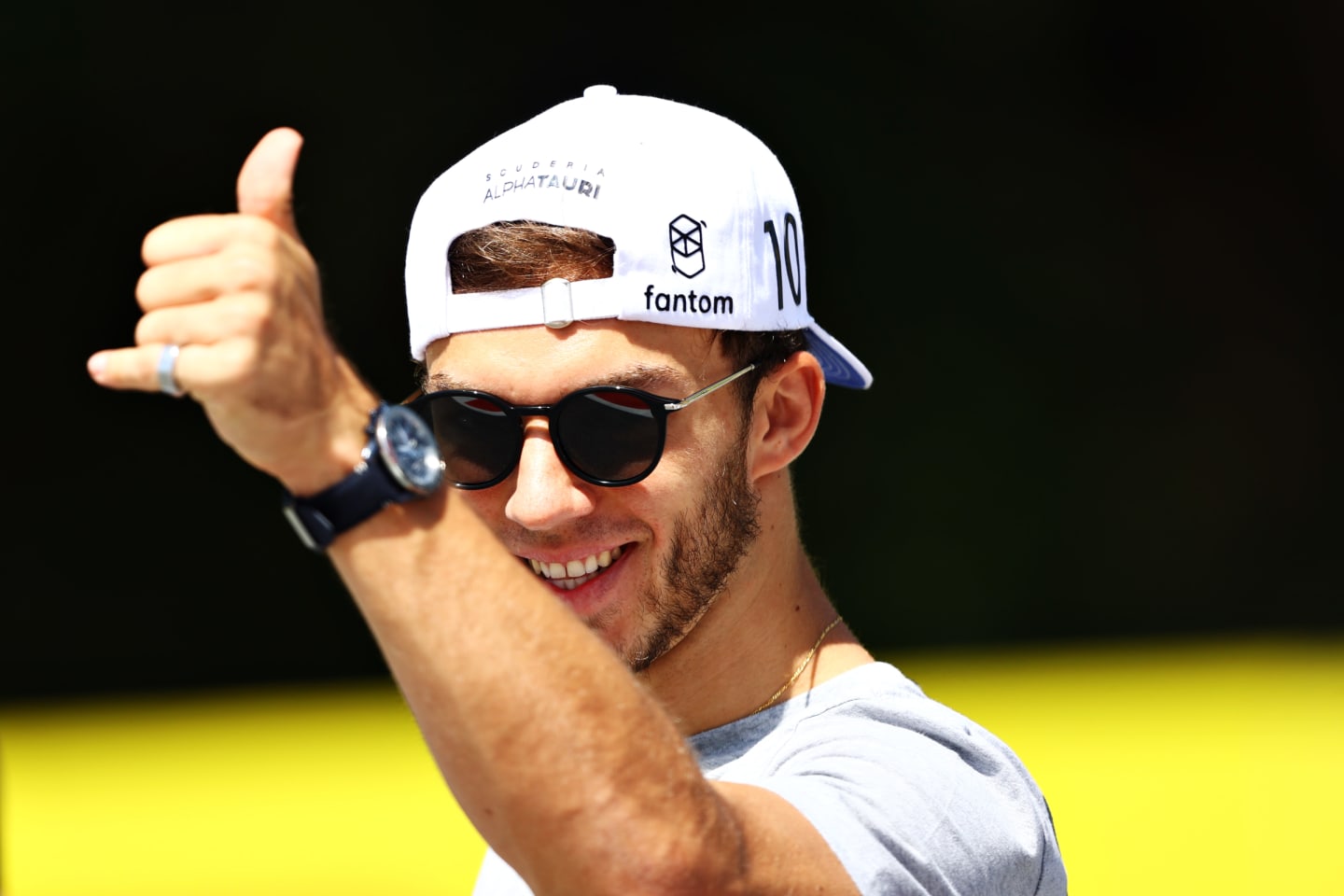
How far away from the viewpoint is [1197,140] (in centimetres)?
884

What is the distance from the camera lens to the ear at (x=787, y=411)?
2.24 meters

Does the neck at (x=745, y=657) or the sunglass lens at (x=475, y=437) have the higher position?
the sunglass lens at (x=475, y=437)

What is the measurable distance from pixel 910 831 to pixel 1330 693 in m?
4.95

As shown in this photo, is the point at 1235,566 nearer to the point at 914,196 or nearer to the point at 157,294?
the point at 914,196

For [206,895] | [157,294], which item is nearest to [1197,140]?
[206,895]

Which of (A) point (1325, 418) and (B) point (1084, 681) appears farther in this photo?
(A) point (1325, 418)

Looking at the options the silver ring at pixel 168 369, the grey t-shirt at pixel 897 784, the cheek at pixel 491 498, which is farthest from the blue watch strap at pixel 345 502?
the cheek at pixel 491 498

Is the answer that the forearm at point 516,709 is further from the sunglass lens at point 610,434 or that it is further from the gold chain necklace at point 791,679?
the gold chain necklace at point 791,679

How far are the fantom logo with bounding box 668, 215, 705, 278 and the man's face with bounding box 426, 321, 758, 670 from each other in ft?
0.28

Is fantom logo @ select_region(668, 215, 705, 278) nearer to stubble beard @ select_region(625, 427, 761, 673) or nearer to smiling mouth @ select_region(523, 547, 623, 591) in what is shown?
stubble beard @ select_region(625, 427, 761, 673)

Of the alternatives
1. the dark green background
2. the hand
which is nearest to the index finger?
the hand

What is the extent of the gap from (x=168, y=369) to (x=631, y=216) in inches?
36.0

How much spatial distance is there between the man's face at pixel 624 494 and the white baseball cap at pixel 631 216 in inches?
1.5

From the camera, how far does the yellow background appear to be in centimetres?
490
